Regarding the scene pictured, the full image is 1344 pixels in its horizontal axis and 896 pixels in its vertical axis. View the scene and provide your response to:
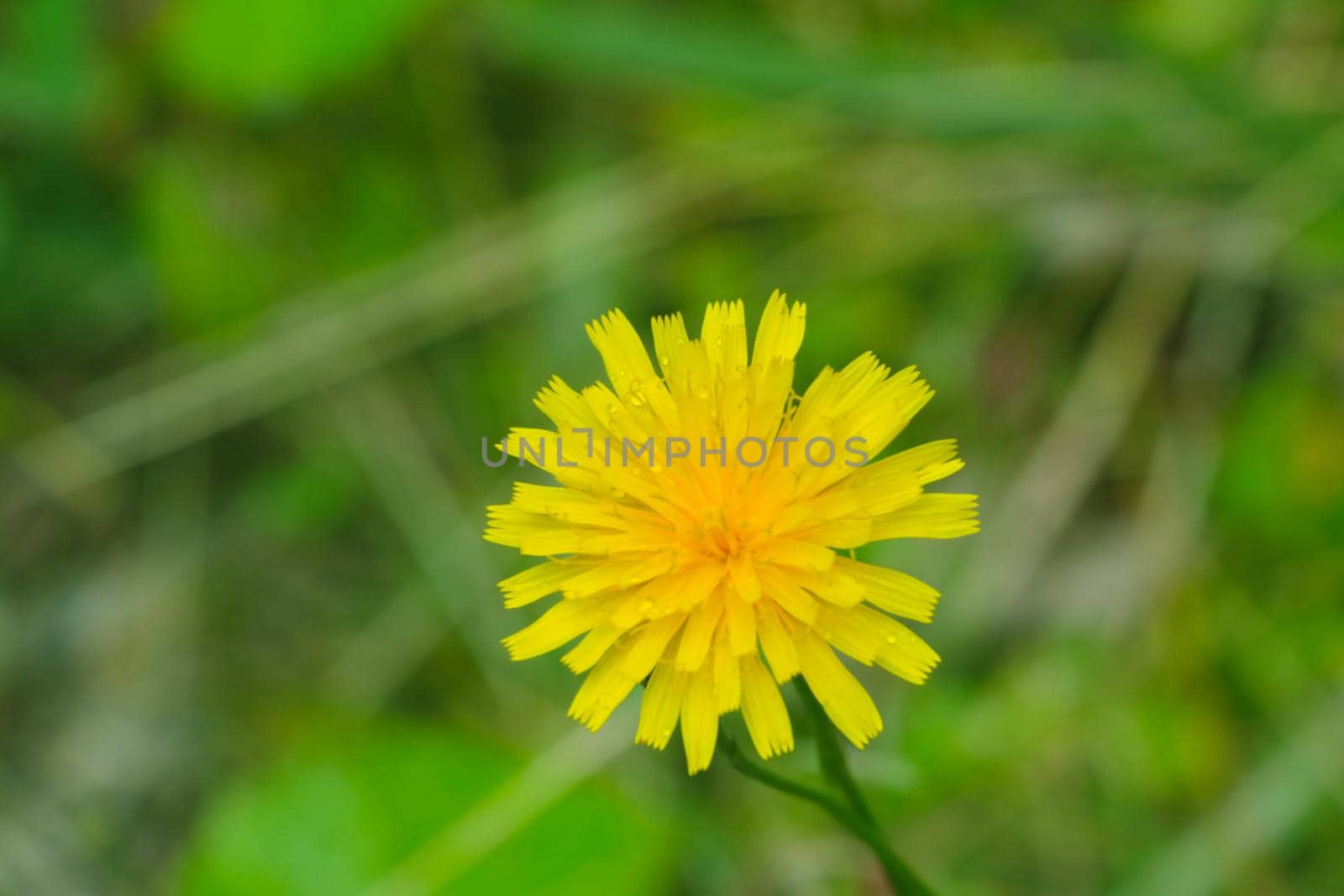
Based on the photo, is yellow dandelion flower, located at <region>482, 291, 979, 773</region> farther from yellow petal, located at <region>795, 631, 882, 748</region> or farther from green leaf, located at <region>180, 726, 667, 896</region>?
green leaf, located at <region>180, 726, 667, 896</region>

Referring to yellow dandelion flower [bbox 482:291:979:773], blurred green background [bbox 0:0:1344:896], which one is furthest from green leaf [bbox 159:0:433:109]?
yellow dandelion flower [bbox 482:291:979:773]

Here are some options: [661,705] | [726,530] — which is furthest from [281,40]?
[661,705]

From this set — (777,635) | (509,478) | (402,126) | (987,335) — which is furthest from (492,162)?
(777,635)

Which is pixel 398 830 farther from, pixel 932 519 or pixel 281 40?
pixel 281 40

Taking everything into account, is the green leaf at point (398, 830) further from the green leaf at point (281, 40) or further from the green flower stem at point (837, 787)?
the green leaf at point (281, 40)

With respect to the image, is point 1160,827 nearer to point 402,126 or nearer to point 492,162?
point 492,162
